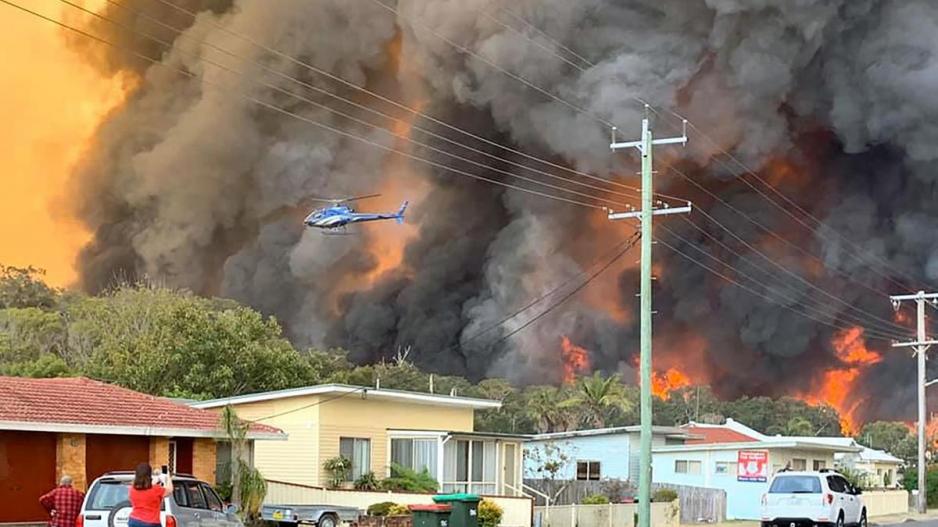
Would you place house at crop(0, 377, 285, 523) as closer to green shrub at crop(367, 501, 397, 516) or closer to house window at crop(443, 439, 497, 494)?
green shrub at crop(367, 501, 397, 516)

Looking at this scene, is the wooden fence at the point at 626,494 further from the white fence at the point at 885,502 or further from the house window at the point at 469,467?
the white fence at the point at 885,502

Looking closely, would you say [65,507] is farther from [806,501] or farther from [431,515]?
[806,501]

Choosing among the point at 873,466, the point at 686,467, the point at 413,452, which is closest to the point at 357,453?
the point at 413,452

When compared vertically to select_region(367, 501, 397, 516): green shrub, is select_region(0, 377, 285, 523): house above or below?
above

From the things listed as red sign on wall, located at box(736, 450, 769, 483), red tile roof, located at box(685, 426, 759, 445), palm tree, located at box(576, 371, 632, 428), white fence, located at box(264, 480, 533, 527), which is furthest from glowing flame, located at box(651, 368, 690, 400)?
white fence, located at box(264, 480, 533, 527)

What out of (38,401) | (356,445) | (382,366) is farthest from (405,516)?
(382,366)

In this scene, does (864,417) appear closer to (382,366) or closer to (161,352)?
(382,366)
